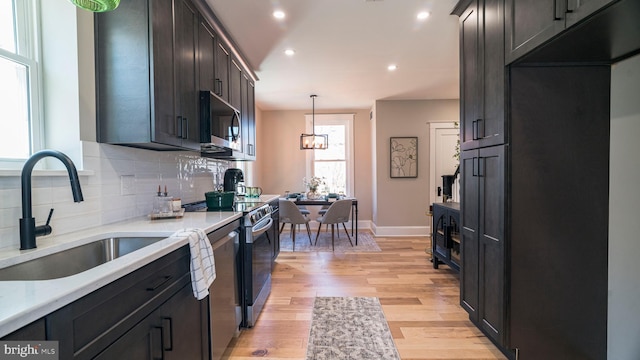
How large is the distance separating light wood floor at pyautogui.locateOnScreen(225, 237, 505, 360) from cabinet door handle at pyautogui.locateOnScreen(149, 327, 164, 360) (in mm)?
960

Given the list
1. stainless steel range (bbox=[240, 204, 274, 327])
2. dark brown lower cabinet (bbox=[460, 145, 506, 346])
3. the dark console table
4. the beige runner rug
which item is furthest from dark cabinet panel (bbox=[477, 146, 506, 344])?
stainless steel range (bbox=[240, 204, 274, 327])

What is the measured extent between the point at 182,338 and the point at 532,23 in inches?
92.0

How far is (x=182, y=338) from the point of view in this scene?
51.6 inches

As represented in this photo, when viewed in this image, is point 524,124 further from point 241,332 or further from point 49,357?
point 241,332

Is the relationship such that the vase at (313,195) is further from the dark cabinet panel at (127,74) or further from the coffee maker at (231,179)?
the dark cabinet panel at (127,74)

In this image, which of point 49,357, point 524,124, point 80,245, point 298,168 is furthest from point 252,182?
point 49,357

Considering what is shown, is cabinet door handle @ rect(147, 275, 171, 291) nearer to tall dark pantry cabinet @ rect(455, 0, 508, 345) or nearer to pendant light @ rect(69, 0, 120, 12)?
pendant light @ rect(69, 0, 120, 12)

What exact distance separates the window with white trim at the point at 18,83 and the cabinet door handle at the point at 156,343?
3.41 feet

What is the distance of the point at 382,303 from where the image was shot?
271cm

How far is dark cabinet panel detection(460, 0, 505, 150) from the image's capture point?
182 cm

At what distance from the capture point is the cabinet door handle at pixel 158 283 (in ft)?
3.60

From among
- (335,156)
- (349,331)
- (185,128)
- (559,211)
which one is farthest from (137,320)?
(335,156)

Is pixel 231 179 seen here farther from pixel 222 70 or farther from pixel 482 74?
pixel 482 74

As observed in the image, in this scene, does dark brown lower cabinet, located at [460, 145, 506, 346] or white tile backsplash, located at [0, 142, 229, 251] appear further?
dark brown lower cabinet, located at [460, 145, 506, 346]
